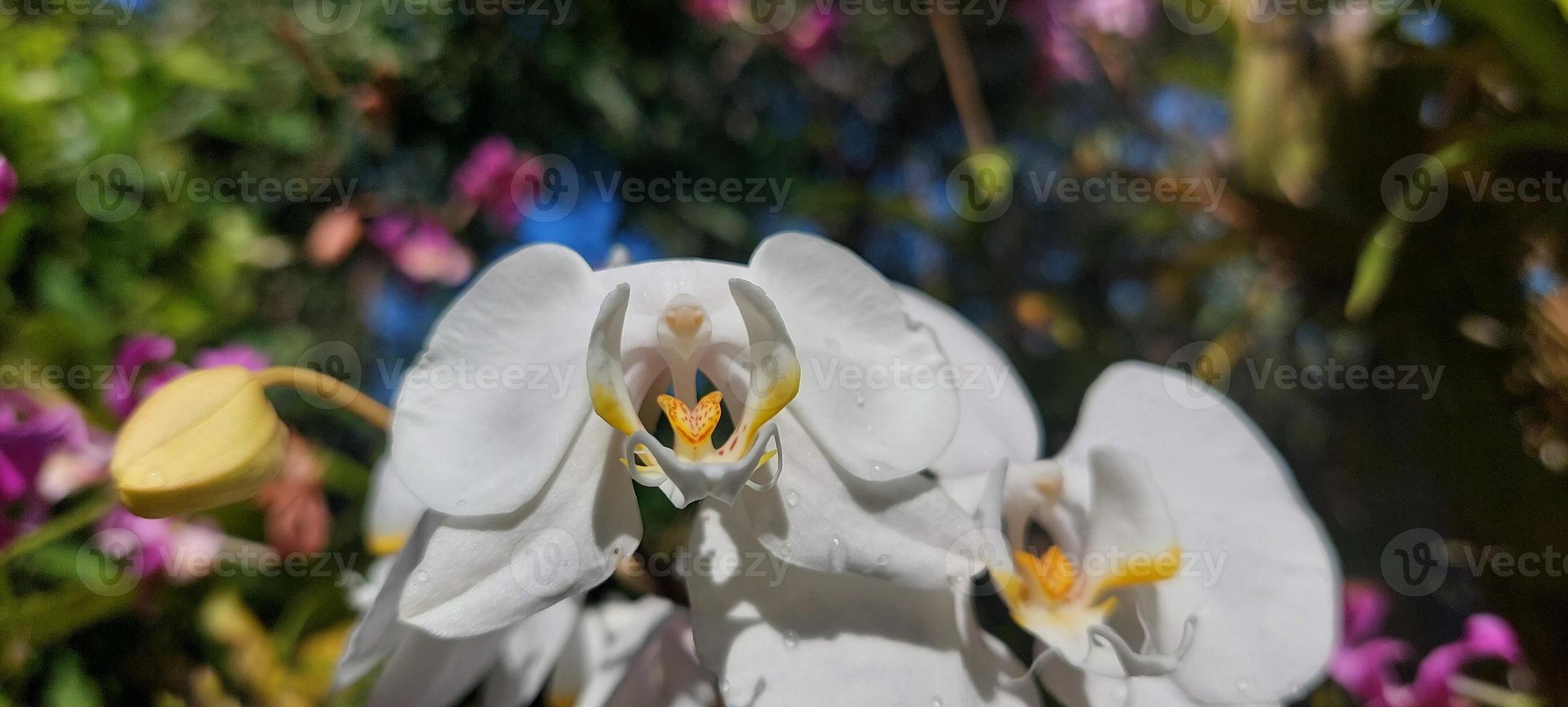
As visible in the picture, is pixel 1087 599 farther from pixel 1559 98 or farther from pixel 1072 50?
pixel 1072 50

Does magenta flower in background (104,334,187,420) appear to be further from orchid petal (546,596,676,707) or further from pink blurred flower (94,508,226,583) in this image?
orchid petal (546,596,676,707)

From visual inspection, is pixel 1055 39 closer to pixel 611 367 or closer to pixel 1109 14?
pixel 1109 14

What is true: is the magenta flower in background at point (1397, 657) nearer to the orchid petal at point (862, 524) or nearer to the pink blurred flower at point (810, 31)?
the orchid petal at point (862, 524)

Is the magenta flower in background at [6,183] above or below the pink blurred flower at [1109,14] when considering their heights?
above

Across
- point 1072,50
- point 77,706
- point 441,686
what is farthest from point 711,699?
point 1072,50

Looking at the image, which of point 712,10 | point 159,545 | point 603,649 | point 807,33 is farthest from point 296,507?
point 807,33

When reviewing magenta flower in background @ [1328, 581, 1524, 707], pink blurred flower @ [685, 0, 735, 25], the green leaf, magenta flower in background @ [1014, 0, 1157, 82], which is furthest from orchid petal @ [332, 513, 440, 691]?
magenta flower in background @ [1014, 0, 1157, 82]

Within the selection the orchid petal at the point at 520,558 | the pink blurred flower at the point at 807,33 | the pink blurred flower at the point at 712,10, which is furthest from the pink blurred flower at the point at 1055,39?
the orchid petal at the point at 520,558
